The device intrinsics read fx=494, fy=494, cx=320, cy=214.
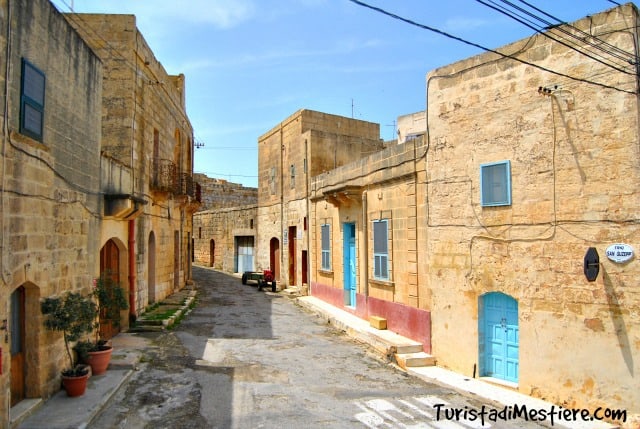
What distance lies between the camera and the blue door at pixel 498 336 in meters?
8.52

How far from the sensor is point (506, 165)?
27.9 feet

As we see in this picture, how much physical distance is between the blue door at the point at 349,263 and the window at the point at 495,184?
629 centimetres

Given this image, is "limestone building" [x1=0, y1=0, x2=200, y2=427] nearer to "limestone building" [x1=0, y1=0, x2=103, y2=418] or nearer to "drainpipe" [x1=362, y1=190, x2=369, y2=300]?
"limestone building" [x1=0, y1=0, x2=103, y2=418]

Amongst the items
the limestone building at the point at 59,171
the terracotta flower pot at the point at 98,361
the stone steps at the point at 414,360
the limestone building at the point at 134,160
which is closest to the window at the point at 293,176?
the limestone building at the point at 134,160

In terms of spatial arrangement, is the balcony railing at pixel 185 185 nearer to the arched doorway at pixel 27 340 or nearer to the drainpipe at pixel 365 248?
the drainpipe at pixel 365 248

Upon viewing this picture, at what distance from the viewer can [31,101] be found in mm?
6367

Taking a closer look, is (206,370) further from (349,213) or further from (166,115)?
(166,115)

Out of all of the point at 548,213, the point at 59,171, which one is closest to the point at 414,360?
the point at 548,213

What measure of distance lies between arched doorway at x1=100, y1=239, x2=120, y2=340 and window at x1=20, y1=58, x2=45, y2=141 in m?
4.33

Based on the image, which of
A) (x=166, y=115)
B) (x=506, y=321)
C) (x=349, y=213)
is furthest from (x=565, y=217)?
(x=166, y=115)

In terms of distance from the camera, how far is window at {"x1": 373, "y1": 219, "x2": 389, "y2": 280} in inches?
483

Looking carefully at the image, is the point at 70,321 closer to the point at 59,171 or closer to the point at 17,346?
the point at 17,346

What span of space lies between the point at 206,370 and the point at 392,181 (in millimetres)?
6021

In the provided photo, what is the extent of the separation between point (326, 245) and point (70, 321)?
1058cm
